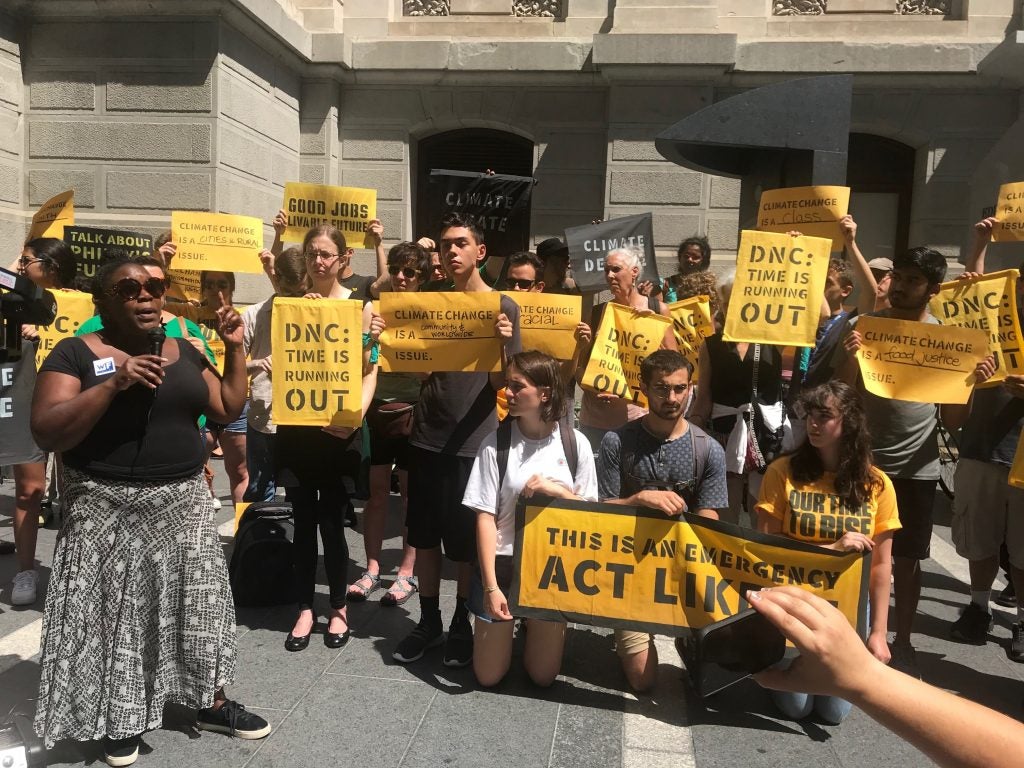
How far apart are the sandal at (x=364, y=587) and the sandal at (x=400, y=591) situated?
4.2 inches

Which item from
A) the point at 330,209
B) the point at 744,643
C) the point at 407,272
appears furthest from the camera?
the point at 330,209

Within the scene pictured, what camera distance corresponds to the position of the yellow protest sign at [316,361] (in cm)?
397

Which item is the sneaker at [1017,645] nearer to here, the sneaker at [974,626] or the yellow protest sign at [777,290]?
the sneaker at [974,626]

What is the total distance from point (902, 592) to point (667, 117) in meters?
7.91

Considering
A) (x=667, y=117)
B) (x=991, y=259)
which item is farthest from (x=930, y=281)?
(x=667, y=117)

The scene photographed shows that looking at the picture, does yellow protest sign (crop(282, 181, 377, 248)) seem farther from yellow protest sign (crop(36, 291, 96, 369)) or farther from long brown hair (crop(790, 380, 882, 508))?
long brown hair (crop(790, 380, 882, 508))

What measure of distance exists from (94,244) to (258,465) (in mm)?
2453

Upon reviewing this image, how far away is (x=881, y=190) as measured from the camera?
37.2 feet

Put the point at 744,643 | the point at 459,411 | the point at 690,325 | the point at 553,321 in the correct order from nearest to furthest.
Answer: the point at 744,643, the point at 459,411, the point at 553,321, the point at 690,325

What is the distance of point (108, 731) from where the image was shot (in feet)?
9.82

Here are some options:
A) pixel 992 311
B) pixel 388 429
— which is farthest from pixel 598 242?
pixel 992 311

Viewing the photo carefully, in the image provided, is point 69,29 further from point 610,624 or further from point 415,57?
point 610,624

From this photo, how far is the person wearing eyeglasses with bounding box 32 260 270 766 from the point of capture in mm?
2943

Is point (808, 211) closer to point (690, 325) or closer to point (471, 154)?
point (690, 325)
